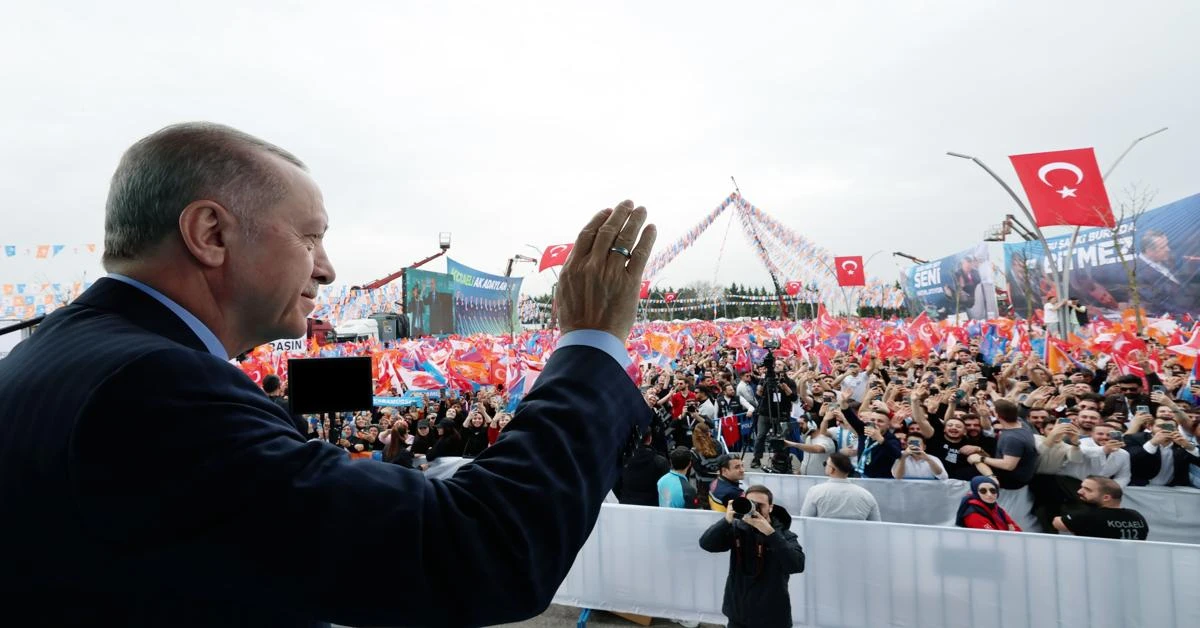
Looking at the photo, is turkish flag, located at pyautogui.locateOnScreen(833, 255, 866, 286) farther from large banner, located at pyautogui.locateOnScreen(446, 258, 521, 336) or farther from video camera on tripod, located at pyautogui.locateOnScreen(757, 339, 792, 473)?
video camera on tripod, located at pyautogui.locateOnScreen(757, 339, 792, 473)

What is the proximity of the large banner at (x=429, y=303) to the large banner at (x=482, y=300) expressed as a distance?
1.81 feet

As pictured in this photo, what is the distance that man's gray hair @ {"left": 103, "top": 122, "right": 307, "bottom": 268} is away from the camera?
0.86 meters

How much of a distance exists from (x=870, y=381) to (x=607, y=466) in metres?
13.1

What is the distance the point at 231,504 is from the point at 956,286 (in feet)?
130

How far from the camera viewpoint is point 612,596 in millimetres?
6477

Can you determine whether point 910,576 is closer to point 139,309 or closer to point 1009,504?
point 1009,504

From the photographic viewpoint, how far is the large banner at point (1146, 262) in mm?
21531

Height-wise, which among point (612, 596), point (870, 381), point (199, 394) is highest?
point (199, 394)

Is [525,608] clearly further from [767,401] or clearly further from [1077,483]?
[767,401]

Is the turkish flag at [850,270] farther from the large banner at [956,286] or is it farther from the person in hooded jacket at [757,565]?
the person in hooded jacket at [757,565]

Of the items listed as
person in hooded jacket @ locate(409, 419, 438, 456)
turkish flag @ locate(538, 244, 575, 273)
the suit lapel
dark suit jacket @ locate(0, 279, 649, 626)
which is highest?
turkish flag @ locate(538, 244, 575, 273)

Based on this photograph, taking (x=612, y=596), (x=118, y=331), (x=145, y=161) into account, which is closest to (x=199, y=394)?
(x=118, y=331)

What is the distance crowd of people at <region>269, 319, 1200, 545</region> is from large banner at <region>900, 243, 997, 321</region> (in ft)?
72.6

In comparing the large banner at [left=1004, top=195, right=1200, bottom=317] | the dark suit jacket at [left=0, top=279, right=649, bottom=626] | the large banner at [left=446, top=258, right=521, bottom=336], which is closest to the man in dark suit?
the dark suit jacket at [left=0, top=279, right=649, bottom=626]
